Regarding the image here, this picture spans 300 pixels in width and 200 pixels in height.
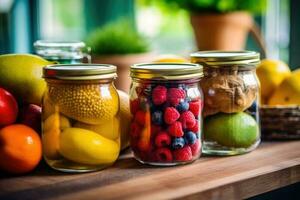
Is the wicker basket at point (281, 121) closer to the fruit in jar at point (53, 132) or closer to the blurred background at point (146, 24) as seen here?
the fruit in jar at point (53, 132)

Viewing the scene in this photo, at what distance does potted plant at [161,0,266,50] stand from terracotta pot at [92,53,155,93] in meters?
0.22

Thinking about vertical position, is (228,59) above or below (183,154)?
above

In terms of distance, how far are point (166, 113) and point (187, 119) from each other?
0.10ft

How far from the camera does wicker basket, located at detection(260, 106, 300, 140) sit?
1002 mm

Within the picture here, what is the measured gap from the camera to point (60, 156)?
0.82m

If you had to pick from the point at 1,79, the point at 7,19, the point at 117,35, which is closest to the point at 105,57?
the point at 117,35

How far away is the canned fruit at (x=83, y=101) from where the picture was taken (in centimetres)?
79

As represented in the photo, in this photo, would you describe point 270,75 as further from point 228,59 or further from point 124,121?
point 124,121

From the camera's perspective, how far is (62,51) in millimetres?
1052

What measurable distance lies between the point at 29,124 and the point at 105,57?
575 millimetres

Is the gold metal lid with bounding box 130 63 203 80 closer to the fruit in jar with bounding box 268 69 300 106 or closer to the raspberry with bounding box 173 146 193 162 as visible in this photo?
the raspberry with bounding box 173 146 193 162

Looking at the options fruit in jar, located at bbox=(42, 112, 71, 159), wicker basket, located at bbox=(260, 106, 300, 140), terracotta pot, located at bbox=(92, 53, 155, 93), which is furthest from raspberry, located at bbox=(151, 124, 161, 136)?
terracotta pot, located at bbox=(92, 53, 155, 93)

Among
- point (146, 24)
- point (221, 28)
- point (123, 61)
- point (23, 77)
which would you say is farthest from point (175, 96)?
point (146, 24)

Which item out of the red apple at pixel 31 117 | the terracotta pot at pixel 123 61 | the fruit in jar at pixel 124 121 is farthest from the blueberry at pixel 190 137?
the terracotta pot at pixel 123 61
